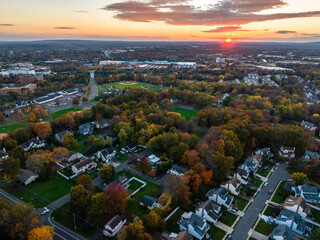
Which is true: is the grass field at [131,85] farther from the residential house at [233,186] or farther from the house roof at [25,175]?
the residential house at [233,186]

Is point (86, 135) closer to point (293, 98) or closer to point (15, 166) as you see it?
point (15, 166)

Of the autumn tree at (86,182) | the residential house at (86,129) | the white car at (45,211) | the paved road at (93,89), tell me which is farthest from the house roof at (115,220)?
the paved road at (93,89)

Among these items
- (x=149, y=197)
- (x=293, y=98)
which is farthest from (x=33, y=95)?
(x=293, y=98)

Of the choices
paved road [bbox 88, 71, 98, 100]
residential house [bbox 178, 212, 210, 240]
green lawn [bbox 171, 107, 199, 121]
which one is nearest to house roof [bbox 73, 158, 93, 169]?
residential house [bbox 178, 212, 210, 240]

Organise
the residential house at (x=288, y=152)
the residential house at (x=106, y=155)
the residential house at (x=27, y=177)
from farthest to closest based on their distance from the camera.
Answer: the residential house at (x=288, y=152)
the residential house at (x=106, y=155)
the residential house at (x=27, y=177)

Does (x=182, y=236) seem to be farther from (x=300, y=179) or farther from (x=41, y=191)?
(x=41, y=191)
